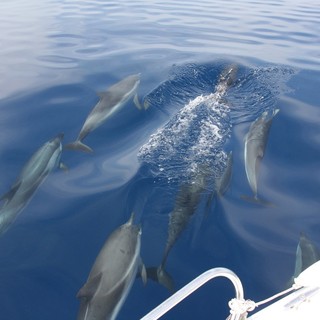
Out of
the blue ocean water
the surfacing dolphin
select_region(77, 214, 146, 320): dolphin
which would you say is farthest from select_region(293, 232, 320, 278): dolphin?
select_region(77, 214, 146, 320): dolphin

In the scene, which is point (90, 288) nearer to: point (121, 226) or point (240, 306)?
point (121, 226)

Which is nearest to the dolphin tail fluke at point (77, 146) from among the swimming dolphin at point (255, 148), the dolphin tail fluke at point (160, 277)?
the swimming dolphin at point (255, 148)

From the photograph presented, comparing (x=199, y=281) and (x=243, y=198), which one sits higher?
(x=199, y=281)

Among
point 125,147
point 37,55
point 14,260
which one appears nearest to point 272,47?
point 37,55

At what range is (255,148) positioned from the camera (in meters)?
7.21

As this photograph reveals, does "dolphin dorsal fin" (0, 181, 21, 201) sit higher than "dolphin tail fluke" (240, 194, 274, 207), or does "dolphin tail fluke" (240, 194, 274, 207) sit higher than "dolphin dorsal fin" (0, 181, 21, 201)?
"dolphin dorsal fin" (0, 181, 21, 201)

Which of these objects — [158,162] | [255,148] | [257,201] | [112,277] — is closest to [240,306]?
[112,277]

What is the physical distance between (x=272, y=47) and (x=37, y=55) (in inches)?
319

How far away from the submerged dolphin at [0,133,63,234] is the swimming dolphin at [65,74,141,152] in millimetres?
514

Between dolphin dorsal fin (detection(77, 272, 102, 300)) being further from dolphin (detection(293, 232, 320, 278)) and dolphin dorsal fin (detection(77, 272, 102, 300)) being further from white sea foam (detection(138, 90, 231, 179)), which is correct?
white sea foam (detection(138, 90, 231, 179))

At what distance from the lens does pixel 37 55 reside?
13.7 metres

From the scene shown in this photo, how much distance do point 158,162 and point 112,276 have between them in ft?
9.49

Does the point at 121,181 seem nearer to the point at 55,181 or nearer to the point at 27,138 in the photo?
the point at 55,181

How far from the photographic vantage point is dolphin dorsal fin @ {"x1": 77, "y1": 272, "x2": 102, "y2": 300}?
4.02 meters
